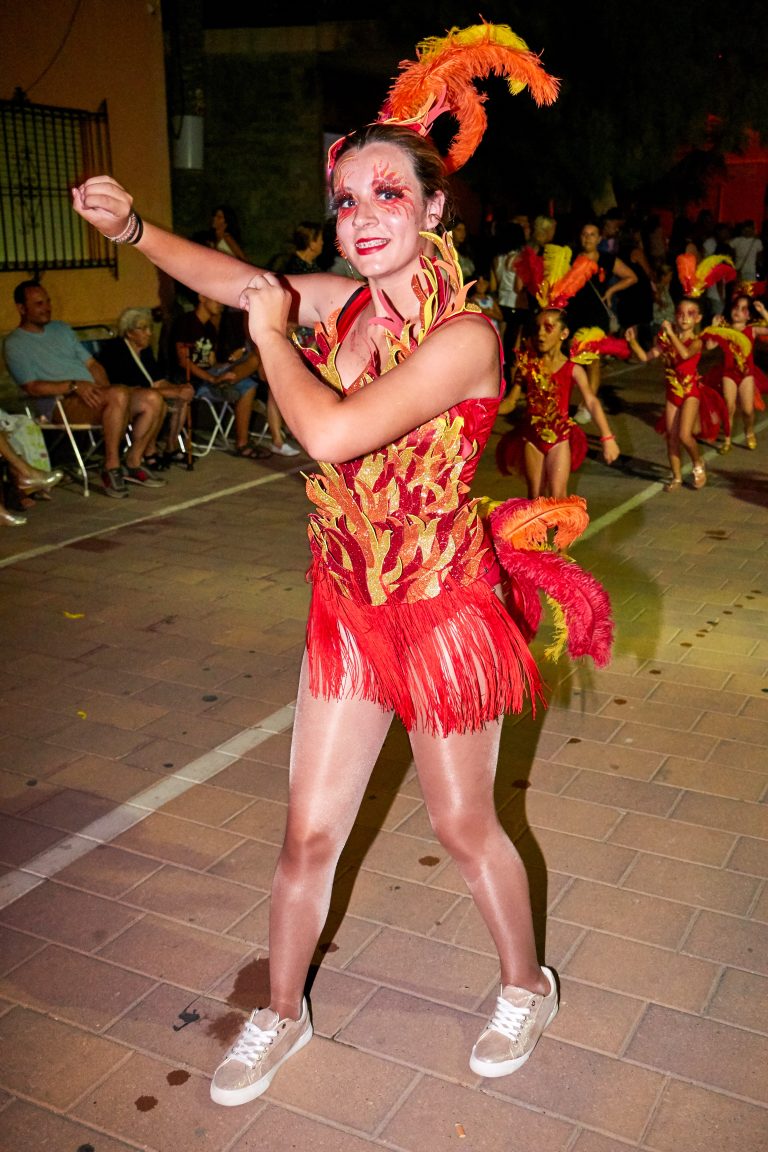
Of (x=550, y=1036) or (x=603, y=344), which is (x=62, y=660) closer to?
(x=550, y=1036)

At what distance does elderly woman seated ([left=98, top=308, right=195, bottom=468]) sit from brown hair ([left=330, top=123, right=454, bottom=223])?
23.3 ft

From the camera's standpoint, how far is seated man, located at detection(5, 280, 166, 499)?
834 centimetres

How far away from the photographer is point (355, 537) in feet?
7.94

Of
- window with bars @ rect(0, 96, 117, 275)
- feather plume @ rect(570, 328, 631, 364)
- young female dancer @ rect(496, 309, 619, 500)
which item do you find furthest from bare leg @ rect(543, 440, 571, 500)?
window with bars @ rect(0, 96, 117, 275)

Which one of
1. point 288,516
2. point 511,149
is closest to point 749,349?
point 288,516

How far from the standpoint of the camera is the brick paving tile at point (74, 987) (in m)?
2.85

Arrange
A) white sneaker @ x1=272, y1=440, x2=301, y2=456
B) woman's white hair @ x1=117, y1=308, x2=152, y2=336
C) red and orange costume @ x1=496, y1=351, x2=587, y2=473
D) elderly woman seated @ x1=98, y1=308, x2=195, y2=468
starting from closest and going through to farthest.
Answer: red and orange costume @ x1=496, y1=351, x2=587, y2=473
elderly woman seated @ x1=98, y1=308, x2=195, y2=468
woman's white hair @ x1=117, y1=308, x2=152, y2=336
white sneaker @ x1=272, y1=440, x2=301, y2=456

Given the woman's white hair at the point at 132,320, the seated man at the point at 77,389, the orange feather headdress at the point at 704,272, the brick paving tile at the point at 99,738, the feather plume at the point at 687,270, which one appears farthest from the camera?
the woman's white hair at the point at 132,320

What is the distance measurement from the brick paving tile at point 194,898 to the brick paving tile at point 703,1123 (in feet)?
4.31

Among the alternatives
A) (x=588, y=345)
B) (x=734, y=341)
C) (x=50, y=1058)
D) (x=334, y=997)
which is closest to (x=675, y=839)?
(x=334, y=997)

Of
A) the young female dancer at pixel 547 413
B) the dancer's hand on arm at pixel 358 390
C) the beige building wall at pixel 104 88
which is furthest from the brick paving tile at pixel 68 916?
the beige building wall at pixel 104 88

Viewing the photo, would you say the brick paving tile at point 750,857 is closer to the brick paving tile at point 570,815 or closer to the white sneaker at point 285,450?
the brick paving tile at point 570,815

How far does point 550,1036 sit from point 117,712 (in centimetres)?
254

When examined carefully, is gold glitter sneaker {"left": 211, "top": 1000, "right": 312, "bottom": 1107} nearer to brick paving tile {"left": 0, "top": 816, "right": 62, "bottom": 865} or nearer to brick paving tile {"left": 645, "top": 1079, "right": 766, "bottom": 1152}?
brick paving tile {"left": 645, "top": 1079, "right": 766, "bottom": 1152}
